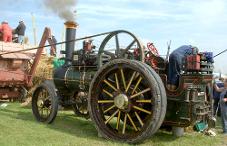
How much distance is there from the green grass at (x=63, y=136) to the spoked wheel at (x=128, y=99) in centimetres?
31

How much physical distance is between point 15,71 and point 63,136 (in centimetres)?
578

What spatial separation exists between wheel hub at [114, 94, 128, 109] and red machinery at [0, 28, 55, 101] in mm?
5800

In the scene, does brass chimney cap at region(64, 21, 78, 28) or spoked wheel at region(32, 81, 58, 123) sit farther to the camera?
brass chimney cap at region(64, 21, 78, 28)

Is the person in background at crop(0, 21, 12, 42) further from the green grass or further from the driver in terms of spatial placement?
the driver

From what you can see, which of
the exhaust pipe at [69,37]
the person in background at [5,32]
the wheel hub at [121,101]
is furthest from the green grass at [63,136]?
the person in background at [5,32]

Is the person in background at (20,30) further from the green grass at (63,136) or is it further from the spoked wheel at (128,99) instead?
the spoked wheel at (128,99)

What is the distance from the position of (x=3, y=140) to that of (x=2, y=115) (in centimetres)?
309

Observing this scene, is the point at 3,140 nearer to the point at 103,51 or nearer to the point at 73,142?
the point at 73,142

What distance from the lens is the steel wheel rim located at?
21.8ft

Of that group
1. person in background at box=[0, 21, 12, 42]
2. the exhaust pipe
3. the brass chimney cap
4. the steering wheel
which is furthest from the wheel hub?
person in background at box=[0, 21, 12, 42]

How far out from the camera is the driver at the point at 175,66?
7055 mm

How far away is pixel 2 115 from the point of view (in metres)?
9.31

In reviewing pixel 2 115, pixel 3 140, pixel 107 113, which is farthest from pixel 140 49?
pixel 2 115

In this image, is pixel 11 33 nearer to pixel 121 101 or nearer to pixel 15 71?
pixel 15 71
